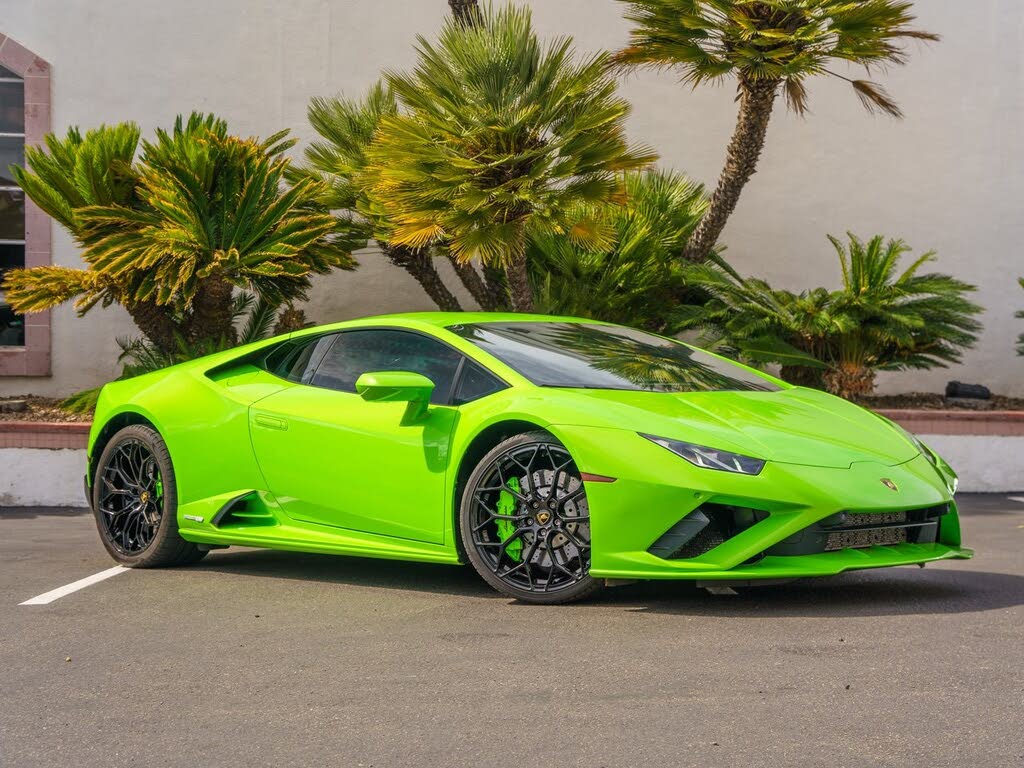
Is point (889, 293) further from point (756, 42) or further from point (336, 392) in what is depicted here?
A: point (336, 392)

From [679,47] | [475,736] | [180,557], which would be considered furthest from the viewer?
[679,47]

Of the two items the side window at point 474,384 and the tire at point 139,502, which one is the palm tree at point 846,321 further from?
the side window at point 474,384

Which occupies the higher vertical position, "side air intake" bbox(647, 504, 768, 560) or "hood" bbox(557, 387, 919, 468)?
"hood" bbox(557, 387, 919, 468)

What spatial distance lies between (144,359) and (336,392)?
6894 mm

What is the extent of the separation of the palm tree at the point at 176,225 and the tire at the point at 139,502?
4.60 metres

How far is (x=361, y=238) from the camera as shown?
13.5 meters

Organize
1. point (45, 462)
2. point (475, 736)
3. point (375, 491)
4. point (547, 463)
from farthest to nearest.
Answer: point (45, 462)
point (375, 491)
point (547, 463)
point (475, 736)

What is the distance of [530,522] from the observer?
5766 millimetres

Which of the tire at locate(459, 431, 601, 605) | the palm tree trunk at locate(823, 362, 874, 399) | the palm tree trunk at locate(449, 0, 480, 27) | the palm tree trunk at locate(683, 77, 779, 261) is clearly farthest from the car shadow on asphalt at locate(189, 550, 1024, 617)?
the palm tree trunk at locate(449, 0, 480, 27)

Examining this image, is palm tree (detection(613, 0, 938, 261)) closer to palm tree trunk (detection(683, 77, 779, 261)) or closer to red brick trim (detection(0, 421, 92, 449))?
palm tree trunk (detection(683, 77, 779, 261))

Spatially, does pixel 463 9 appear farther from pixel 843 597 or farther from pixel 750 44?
pixel 843 597

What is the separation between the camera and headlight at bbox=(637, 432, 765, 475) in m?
5.45

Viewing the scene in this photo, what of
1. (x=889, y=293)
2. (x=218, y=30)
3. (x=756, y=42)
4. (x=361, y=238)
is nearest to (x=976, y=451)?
(x=889, y=293)

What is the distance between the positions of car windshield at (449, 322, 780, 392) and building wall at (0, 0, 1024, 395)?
8776 mm
